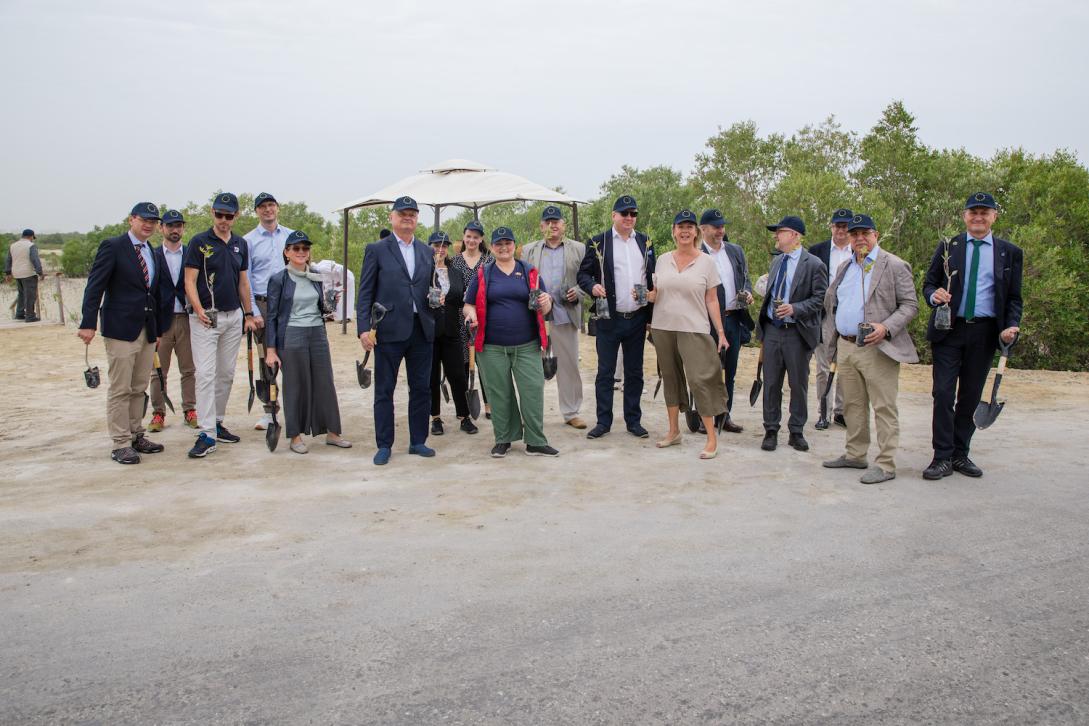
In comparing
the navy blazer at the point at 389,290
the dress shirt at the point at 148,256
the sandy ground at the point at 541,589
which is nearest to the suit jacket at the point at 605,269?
the sandy ground at the point at 541,589

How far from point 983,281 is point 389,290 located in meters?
4.53

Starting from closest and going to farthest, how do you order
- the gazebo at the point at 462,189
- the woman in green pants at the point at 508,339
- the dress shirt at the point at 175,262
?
the woman in green pants at the point at 508,339 → the dress shirt at the point at 175,262 → the gazebo at the point at 462,189

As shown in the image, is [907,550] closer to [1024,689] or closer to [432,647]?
[1024,689]

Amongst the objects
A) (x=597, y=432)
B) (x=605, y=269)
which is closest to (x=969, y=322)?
(x=605, y=269)

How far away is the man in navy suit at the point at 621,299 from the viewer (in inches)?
295

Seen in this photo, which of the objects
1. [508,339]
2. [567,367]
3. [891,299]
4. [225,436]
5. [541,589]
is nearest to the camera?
[541,589]

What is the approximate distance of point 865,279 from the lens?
246 inches

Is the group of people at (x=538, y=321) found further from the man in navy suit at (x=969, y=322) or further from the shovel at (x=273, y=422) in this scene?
the shovel at (x=273, y=422)

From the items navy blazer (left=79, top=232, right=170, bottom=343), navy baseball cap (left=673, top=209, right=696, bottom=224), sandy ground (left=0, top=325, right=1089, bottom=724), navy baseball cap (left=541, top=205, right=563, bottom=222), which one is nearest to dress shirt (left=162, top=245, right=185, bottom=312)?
navy blazer (left=79, top=232, right=170, bottom=343)

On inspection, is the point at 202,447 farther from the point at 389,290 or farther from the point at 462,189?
the point at 462,189

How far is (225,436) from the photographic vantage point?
7367 mm

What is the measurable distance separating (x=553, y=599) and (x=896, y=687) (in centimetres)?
153

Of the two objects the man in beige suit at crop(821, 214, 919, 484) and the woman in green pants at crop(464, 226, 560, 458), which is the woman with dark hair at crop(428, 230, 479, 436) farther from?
the man in beige suit at crop(821, 214, 919, 484)

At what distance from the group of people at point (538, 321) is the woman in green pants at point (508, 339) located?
1 centimetres
